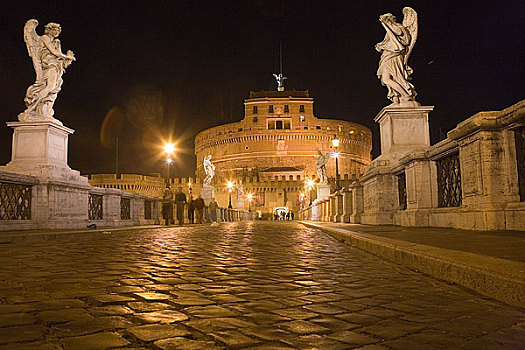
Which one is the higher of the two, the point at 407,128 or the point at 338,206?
the point at 407,128

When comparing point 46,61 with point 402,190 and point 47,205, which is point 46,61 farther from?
point 402,190

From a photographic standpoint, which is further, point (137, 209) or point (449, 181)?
point (137, 209)

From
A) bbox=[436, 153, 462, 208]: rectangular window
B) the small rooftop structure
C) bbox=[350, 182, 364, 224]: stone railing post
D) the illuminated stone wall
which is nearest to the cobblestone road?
bbox=[436, 153, 462, 208]: rectangular window

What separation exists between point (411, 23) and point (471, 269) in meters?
9.66

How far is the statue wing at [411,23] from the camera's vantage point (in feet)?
37.1

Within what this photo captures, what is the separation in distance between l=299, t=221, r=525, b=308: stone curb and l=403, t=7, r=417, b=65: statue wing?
8.00m

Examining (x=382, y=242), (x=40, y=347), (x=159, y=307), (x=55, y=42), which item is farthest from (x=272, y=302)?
(x=55, y=42)

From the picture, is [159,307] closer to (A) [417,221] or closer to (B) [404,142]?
(A) [417,221]

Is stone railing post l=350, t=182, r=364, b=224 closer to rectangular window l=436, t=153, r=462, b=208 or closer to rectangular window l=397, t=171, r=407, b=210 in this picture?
rectangular window l=397, t=171, r=407, b=210

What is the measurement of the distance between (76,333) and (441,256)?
9.63 ft

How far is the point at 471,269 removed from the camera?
3.16m

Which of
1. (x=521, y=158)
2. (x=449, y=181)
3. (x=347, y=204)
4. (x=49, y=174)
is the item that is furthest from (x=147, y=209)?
(x=521, y=158)

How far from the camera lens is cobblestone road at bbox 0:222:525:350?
205 centimetres

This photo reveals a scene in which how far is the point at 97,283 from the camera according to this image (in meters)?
3.65
